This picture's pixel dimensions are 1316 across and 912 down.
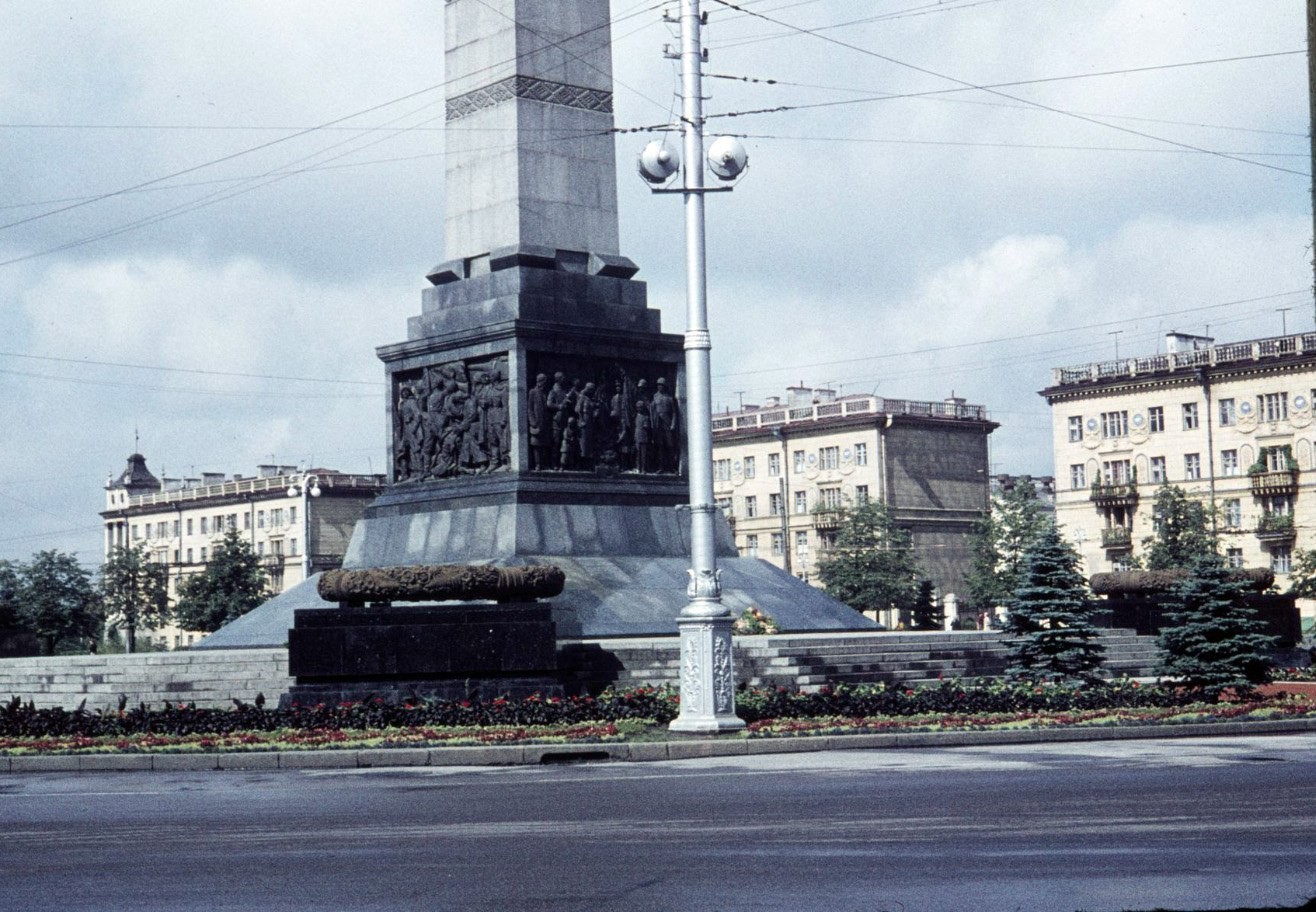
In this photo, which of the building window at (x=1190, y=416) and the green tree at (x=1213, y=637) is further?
the building window at (x=1190, y=416)

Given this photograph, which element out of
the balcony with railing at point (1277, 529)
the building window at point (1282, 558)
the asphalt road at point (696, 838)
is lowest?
the asphalt road at point (696, 838)

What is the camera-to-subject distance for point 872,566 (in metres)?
91.9

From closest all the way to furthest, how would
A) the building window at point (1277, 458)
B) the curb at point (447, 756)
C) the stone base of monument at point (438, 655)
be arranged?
the curb at point (447, 756) < the stone base of monument at point (438, 655) < the building window at point (1277, 458)

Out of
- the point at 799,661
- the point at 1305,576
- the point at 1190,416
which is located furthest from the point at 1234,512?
the point at 799,661

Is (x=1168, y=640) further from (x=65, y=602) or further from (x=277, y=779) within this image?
(x=65, y=602)

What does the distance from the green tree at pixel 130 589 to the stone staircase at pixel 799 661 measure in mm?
65327

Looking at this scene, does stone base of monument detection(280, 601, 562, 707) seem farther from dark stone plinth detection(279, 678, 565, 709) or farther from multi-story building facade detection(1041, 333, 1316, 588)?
multi-story building facade detection(1041, 333, 1316, 588)

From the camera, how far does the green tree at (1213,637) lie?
28.2 m

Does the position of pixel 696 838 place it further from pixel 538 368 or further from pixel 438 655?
pixel 538 368

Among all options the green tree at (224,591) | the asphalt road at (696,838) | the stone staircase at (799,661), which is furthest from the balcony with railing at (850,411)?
the asphalt road at (696,838)

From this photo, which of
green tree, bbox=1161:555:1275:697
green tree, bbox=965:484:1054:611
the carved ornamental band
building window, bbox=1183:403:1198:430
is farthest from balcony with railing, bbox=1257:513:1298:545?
green tree, bbox=1161:555:1275:697

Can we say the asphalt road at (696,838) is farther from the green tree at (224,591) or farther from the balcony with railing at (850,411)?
the balcony with railing at (850,411)

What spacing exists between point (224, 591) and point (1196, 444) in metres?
45.6

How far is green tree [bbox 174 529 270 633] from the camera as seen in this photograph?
67875 millimetres
